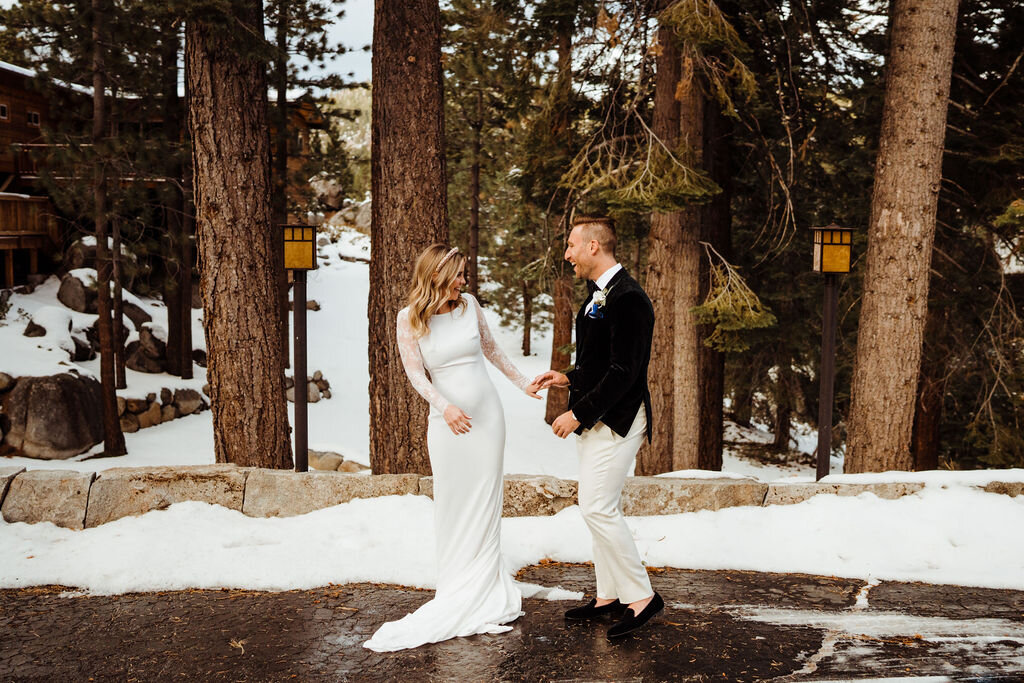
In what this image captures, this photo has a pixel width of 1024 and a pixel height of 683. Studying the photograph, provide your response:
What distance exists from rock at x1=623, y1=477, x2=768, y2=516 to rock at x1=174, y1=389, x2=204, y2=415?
1641 cm

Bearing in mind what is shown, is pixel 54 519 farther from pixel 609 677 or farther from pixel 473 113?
pixel 473 113

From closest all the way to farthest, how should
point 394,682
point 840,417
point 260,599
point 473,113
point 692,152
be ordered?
1. point 394,682
2. point 260,599
3. point 692,152
4. point 840,417
5. point 473,113

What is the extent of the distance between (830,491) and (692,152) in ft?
19.0

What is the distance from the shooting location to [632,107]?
10.9 meters

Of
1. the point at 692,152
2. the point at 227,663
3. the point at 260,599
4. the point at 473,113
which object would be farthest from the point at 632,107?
the point at 473,113

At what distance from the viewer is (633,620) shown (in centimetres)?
462

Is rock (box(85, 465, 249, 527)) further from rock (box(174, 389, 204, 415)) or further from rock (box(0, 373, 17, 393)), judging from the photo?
rock (box(174, 389, 204, 415))

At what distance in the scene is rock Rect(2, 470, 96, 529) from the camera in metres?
6.23

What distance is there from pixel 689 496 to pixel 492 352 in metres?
2.16

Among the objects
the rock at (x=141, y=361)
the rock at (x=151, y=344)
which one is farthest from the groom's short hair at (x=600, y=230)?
the rock at (x=151, y=344)

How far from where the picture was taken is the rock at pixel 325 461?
1681cm

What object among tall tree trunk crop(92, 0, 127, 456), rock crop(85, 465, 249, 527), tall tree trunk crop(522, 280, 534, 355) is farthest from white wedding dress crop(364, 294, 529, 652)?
tall tree trunk crop(522, 280, 534, 355)

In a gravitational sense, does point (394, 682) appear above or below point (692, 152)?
below

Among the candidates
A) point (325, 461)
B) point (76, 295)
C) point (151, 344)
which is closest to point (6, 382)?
point (151, 344)
